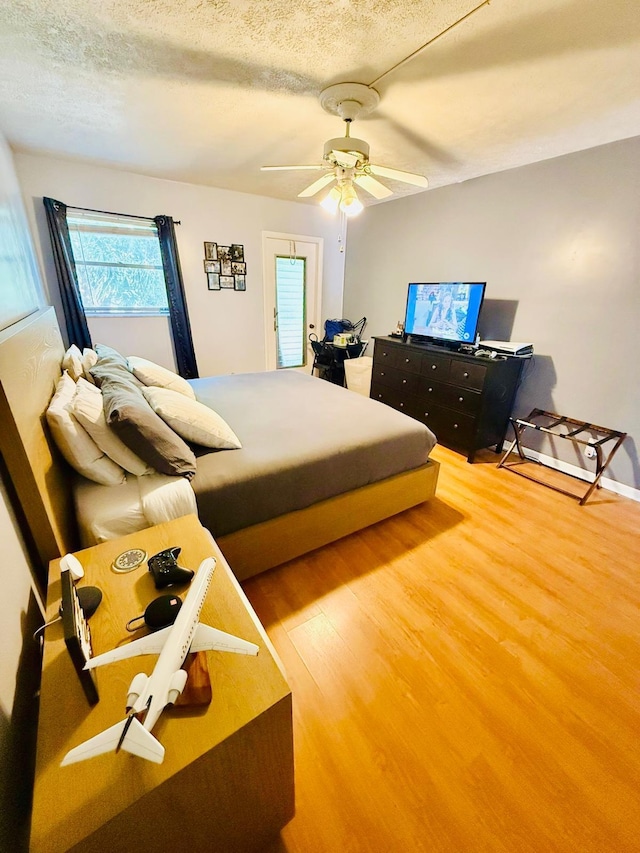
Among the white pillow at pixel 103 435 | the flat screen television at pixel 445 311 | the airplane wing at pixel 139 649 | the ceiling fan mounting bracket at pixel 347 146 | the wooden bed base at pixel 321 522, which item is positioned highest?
the ceiling fan mounting bracket at pixel 347 146

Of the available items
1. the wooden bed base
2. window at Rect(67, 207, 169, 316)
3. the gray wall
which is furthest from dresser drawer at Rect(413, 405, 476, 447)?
window at Rect(67, 207, 169, 316)

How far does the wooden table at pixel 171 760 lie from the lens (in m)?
0.56

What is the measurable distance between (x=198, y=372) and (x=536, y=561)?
3793 mm

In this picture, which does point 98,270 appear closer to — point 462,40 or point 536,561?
point 462,40

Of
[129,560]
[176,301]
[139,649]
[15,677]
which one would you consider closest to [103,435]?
[129,560]

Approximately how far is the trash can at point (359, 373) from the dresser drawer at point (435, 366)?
39.2 inches

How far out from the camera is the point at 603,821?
99 cm

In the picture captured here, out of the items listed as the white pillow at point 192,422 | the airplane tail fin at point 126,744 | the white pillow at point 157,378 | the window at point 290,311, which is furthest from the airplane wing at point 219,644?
the window at point 290,311

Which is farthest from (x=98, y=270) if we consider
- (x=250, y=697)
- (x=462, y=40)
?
(x=250, y=697)

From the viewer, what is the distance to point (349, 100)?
184 centimetres

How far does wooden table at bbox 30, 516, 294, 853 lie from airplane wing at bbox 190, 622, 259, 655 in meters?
0.09

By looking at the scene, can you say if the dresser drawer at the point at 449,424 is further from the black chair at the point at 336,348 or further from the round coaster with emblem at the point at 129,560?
the round coaster with emblem at the point at 129,560

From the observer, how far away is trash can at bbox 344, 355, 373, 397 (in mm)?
4266

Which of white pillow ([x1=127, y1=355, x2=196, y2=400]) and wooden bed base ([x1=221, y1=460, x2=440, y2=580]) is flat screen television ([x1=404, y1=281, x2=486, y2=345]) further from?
white pillow ([x1=127, y1=355, x2=196, y2=400])
